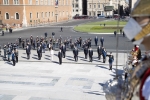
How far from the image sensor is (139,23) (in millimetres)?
1282

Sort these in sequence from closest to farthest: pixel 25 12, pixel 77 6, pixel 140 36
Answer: pixel 140 36, pixel 25 12, pixel 77 6

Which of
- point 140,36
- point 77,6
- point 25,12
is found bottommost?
point 140,36

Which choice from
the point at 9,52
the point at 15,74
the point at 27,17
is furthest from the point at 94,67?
the point at 27,17

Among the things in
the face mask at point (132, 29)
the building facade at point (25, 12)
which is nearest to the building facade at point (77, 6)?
the building facade at point (25, 12)

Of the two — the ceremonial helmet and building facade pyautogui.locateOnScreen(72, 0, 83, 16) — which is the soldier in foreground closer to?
the ceremonial helmet

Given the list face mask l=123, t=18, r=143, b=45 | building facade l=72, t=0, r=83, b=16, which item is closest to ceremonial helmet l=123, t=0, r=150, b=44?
face mask l=123, t=18, r=143, b=45

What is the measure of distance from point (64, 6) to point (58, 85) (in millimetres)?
60327

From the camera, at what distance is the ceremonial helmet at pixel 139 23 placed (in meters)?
1.24

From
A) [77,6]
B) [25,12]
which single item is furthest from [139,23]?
[77,6]

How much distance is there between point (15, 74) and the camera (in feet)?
50.4

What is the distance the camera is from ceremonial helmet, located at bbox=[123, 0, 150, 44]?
1.24 meters

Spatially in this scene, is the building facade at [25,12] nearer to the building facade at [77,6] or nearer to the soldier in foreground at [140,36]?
the building facade at [77,6]

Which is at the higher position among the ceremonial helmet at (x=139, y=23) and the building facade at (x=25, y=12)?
the building facade at (x=25, y=12)

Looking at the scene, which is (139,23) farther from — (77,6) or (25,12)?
(77,6)
